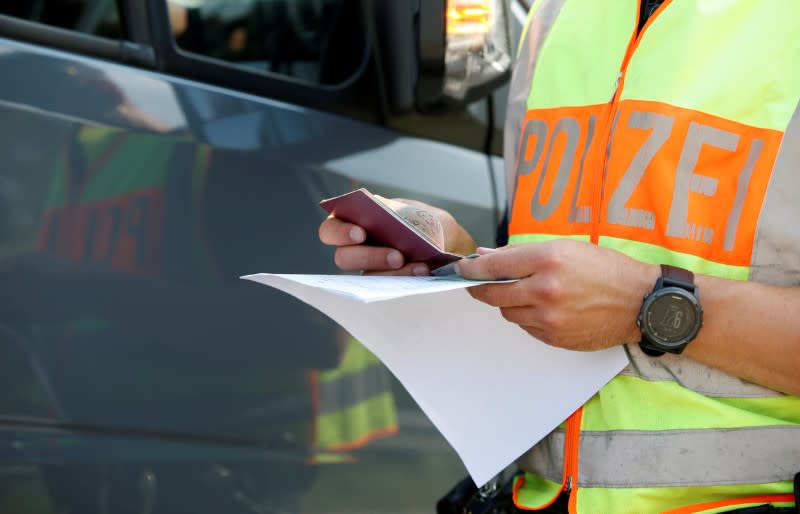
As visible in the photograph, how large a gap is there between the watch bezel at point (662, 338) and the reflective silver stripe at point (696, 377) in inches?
2.6

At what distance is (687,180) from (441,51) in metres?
1.00

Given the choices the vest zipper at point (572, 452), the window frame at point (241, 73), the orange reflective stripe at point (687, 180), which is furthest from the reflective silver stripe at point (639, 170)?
the window frame at point (241, 73)

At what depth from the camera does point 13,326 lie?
1515 mm

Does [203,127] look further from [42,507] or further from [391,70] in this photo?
[42,507]

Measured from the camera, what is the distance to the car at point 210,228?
1547 mm

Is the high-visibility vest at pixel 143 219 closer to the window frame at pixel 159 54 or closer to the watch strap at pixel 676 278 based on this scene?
the window frame at pixel 159 54

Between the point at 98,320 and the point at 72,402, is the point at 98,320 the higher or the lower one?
the higher one

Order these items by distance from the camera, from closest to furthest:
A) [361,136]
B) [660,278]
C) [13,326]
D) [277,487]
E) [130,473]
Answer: [660,278] → [13,326] → [130,473] → [277,487] → [361,136]

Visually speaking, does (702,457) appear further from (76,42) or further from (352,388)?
(76,42)

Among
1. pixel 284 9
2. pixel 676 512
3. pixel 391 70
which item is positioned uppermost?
pixel 284 9

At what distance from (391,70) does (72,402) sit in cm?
103

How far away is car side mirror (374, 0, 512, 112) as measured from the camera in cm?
200

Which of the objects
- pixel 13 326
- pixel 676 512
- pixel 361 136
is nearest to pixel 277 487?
pixel 13 326

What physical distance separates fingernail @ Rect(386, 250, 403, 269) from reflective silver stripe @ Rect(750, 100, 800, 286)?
0.44m
